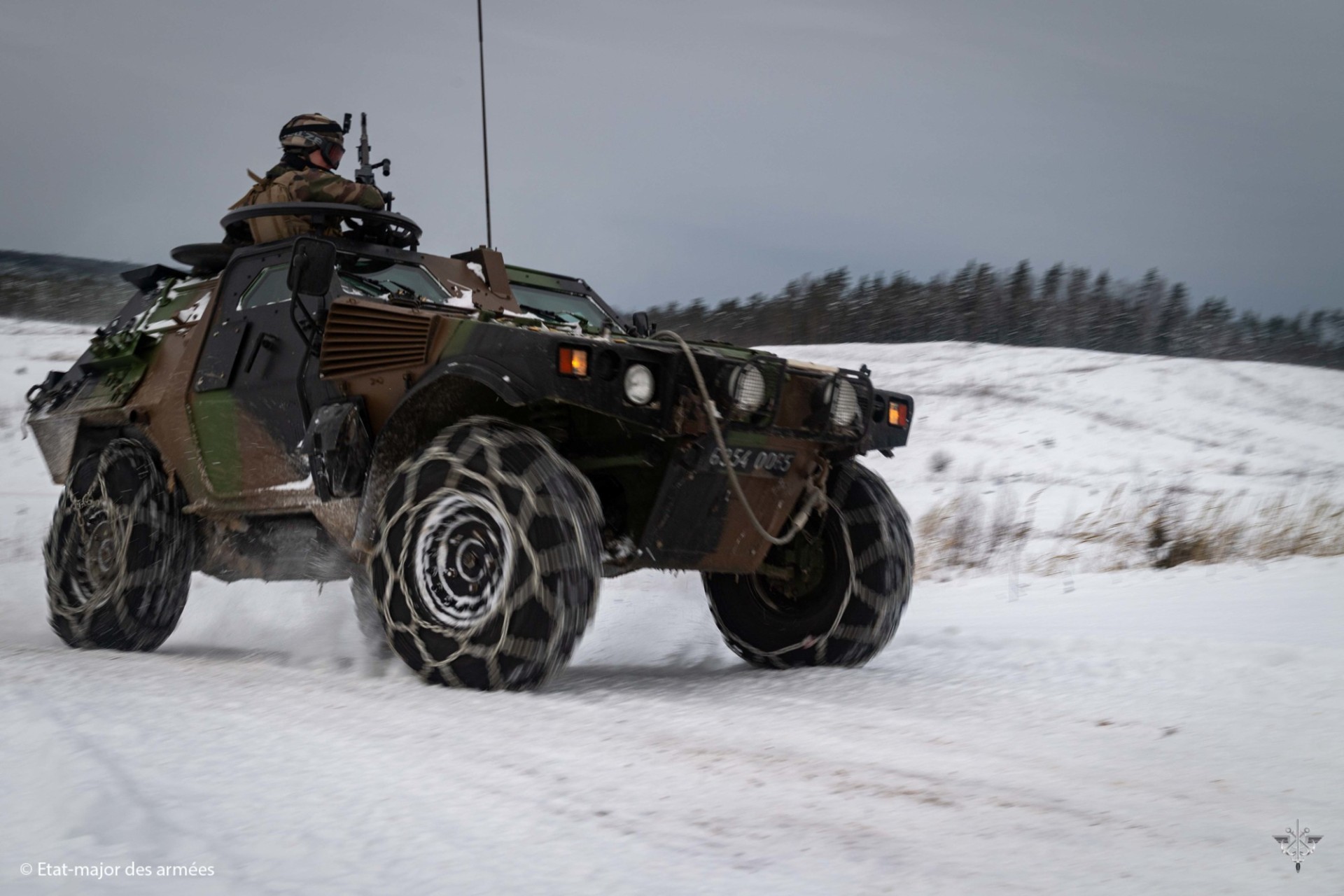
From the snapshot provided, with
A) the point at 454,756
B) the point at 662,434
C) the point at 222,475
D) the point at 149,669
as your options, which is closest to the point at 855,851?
the point at 454,756

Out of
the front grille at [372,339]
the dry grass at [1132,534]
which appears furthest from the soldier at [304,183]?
the dry grass at [1132,534]

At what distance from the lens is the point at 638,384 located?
3920 mm

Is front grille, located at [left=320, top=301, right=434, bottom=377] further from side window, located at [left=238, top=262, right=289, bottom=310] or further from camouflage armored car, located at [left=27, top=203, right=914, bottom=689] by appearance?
side window, located at [left=238, top=262, right=289, bottom=310]

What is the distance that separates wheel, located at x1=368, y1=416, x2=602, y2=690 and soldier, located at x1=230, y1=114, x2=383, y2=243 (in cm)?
207

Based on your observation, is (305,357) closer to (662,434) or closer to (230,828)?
(662,434)

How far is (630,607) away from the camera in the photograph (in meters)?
7.03

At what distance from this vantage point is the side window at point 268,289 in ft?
17.7

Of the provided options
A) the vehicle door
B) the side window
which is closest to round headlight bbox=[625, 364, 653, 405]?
the vehicle door

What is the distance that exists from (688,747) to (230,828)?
1.26m

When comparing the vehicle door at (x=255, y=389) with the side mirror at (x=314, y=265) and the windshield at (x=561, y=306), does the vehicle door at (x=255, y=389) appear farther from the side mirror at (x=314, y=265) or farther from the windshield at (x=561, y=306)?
the windshield at (x=561, y=306)

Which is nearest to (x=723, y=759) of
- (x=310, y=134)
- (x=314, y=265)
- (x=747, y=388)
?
(x=747, y=388)

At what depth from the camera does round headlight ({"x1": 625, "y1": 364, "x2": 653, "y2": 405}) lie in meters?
3.90

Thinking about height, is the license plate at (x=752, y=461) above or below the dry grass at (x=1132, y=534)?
above

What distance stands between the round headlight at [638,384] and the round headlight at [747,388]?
11.6 inches
